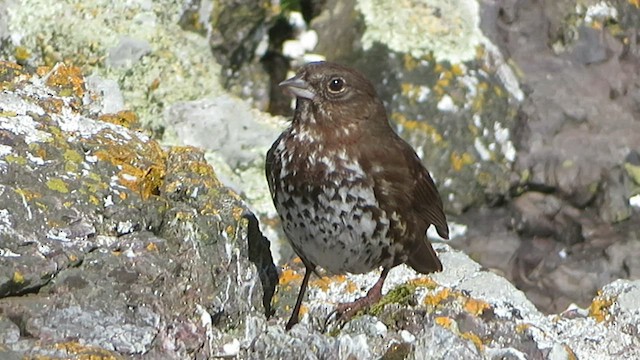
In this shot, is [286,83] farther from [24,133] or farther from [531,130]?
[531,130]

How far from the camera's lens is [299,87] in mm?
5305

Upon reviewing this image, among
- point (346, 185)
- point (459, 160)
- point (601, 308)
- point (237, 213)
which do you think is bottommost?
point (459, 160)

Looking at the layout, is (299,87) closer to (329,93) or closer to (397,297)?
(329,93)

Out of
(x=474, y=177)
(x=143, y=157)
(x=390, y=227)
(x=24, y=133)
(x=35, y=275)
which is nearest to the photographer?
(x=35, y=275)

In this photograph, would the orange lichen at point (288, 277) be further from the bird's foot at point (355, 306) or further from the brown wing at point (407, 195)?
the brown wing at point (407, 195)

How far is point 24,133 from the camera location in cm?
464

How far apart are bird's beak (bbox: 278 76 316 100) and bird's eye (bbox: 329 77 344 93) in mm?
77

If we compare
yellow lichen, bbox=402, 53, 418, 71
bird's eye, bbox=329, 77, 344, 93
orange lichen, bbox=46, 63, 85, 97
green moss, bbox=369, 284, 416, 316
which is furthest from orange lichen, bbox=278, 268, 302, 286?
yellow lichen, bbox=402, 53, 418, 71

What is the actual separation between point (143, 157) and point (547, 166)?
8.10 ft

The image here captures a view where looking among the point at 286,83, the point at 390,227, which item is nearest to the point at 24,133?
the point at 286,83

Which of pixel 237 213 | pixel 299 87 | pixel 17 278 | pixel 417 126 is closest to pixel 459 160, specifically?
pixel 417 126

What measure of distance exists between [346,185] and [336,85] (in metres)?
0.44

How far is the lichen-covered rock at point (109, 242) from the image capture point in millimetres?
4070

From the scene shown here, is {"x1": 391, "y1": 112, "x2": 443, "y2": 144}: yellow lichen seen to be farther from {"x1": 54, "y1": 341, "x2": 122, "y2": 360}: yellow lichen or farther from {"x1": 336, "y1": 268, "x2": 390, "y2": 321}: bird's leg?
{"x1": 54, "y1": 341, "x2": 122, "y2": 360}: yellow lichen
